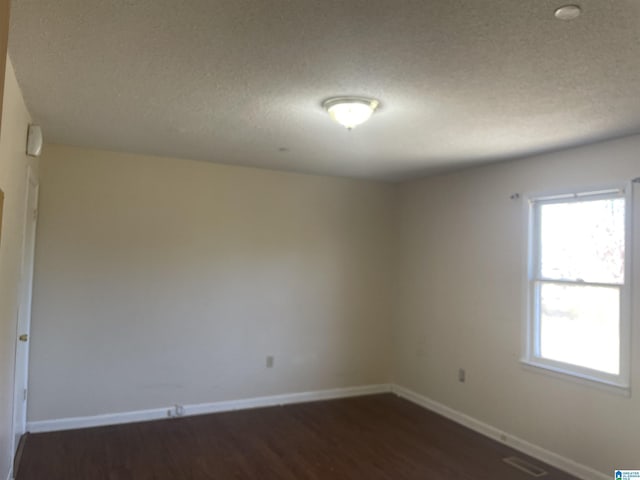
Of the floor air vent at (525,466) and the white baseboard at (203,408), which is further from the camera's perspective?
the white baseboard at (203,408)

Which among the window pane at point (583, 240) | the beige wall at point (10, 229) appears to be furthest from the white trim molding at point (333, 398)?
the window pane at point (583, 240)

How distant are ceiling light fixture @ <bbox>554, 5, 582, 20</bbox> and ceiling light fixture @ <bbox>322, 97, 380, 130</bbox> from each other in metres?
1.12

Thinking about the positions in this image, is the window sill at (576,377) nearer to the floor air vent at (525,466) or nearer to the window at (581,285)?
the window at (581,285)

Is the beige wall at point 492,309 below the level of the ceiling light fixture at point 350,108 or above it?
below

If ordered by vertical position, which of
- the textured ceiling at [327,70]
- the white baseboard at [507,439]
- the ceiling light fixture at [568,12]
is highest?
the textured ceiling at [327,70]

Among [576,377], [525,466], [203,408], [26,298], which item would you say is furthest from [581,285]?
[26,298]

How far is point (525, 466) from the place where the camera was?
3.62 m

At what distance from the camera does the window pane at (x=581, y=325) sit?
3412mm

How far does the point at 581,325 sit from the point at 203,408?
11.3 feet

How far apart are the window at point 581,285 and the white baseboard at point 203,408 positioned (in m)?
2.08

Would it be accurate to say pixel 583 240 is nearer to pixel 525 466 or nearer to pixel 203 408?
pixel 525 466

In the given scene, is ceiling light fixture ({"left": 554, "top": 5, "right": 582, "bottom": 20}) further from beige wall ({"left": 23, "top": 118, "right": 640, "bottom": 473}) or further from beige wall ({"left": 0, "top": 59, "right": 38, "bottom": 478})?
beige wall ({"left": 0, "top": 59, "right": 38, "bottom": 478})

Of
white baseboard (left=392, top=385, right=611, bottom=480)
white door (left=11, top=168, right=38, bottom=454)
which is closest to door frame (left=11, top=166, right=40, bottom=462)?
white door (left=11, top=168, right=38, bottom=454)

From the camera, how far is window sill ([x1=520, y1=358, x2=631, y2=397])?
3285mm
